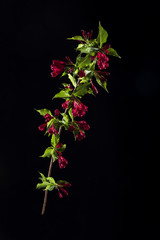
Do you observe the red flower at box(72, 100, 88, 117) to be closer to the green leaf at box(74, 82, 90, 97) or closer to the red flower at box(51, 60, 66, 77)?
the green leaf at box(74, 82, 90, 97)

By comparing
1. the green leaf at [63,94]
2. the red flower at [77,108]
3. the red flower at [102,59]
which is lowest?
the red flower at [77,108]

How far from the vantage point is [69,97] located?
113 centimetres

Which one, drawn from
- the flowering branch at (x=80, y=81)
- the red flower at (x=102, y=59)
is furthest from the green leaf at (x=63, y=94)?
the red flower at (x=102, y=59)

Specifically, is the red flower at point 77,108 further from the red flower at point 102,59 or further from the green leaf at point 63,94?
the red flower at point 102,59

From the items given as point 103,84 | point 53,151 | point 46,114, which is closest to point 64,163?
point 53,151

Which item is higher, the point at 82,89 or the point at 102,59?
the point at 102,59

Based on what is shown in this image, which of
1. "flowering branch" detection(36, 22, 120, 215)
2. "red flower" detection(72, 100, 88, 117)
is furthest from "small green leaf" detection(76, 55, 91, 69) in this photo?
"red flower" detection(72, 100, 88, 117)

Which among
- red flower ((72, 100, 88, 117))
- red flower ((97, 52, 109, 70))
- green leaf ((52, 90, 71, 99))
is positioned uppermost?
red flower ((97, 52, 109, 70))

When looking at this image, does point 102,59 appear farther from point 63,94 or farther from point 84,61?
point 63,94

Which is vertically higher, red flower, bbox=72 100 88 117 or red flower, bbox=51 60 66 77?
red flower, bbox=51 60 66 77

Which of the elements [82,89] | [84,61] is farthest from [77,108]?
[84,61]

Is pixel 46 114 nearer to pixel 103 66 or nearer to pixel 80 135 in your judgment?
pixel 80 135

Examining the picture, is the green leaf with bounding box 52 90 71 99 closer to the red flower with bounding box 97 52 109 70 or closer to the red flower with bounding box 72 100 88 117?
the red flower with bounding box 72 100 88 117

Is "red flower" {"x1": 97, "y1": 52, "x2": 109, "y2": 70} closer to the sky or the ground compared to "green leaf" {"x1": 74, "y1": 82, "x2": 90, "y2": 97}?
closer to the sky
